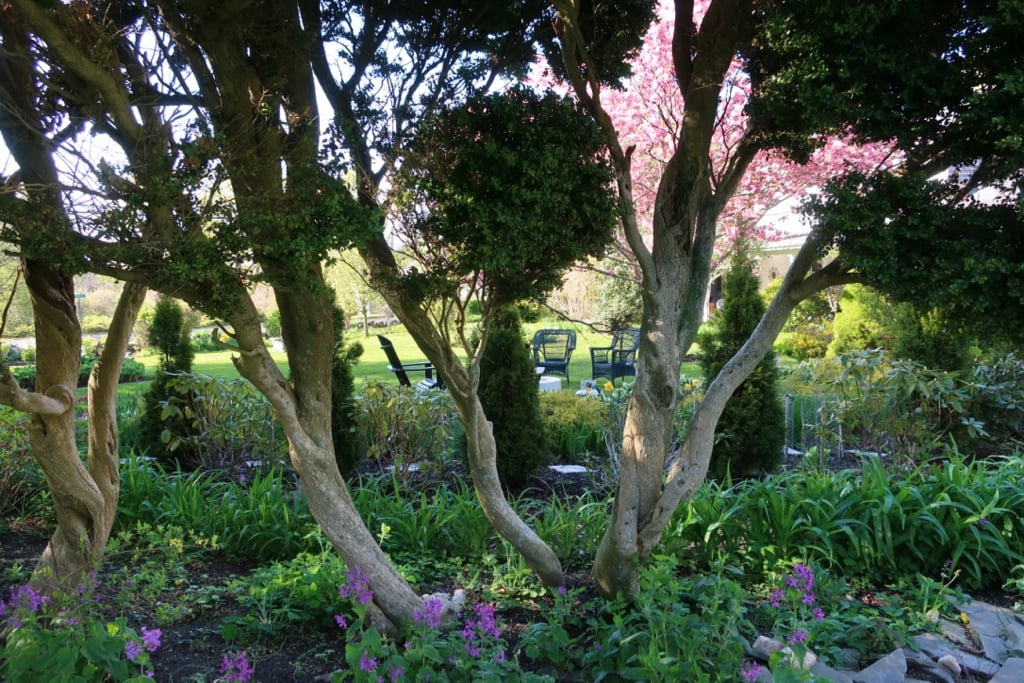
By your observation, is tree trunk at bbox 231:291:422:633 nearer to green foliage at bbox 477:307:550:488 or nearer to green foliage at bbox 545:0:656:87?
green foliage at bbox 545:0:656:87

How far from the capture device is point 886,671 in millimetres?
2740

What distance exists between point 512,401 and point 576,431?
1.26 m

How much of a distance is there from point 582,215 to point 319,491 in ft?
4.81

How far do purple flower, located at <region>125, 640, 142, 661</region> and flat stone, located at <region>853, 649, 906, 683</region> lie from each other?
96.8 inches

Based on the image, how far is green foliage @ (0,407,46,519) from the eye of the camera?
15.5 ft

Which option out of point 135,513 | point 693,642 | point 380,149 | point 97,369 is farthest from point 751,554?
point 135,513

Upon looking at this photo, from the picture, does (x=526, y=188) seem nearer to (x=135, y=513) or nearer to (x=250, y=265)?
(x=250, y=265)

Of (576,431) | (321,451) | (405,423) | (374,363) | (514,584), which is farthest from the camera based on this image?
(374,363)

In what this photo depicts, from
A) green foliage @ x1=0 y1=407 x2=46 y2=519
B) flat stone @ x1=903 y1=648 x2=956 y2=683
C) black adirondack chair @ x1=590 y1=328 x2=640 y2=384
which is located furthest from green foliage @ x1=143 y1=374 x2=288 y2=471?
black adirondack chair @ x1=590 y1=328 x2=640 y2=384

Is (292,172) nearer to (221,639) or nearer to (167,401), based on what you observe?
(221,639)

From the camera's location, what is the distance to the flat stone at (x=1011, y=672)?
2.74 metres

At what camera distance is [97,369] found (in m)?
3.24

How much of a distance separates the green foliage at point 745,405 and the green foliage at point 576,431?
3.30ft

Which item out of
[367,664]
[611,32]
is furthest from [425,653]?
[611,32]
